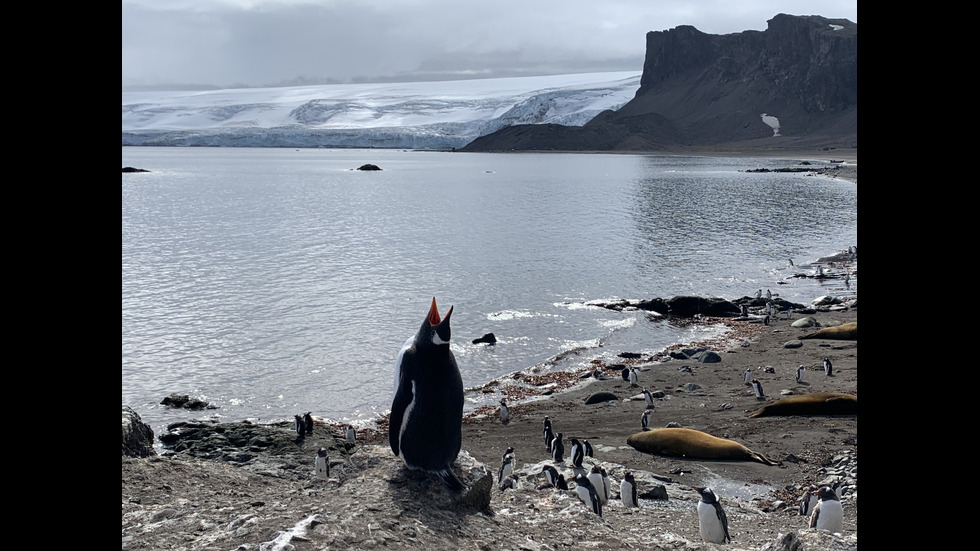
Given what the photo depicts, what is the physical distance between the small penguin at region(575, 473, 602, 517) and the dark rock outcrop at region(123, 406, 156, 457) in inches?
253

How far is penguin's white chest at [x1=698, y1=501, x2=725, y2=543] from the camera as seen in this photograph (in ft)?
32.3

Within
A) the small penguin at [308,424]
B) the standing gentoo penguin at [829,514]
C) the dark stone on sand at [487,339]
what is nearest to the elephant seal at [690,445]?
the standing gentoo penguin at [829,514]

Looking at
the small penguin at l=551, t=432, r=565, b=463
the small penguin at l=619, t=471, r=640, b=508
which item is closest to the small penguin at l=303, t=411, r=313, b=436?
the small penguin at l=551, t=432, r=565, b=463

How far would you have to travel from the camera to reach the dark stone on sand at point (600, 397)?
18453mm

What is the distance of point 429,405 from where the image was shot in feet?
26.9

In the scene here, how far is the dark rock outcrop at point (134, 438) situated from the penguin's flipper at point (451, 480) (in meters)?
5.78

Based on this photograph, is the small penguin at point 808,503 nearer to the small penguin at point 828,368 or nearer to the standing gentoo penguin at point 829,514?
the standing gentoo penguin at point 829,514

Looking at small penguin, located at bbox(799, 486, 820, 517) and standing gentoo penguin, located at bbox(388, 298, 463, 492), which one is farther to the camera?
small penguin, located at bbox(799, 486, 820, 517)

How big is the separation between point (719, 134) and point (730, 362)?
186877mm

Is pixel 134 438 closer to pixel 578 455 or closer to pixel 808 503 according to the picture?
pixel 578 455

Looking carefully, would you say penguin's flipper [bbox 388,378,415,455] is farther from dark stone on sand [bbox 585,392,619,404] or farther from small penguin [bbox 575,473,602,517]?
dark stone on sand [bbox 585,392,619,404]

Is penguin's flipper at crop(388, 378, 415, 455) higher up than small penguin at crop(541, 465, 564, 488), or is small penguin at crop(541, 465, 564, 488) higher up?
penguin's flipper at crop(388, 378, 415, 455)
